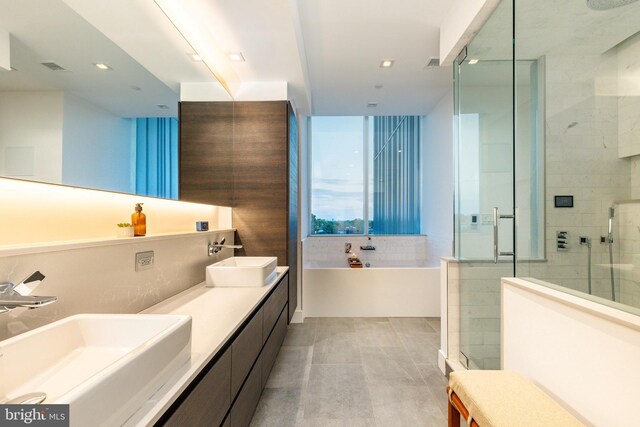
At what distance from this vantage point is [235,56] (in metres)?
2.66

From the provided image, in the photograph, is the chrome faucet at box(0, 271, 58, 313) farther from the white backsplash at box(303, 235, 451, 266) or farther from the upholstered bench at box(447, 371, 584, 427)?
the white backsplash at box(303, 235, 451, 266)

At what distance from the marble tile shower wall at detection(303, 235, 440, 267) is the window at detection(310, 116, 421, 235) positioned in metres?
0.18

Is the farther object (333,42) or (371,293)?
(371,293)

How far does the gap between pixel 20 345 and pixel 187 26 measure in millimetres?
2296

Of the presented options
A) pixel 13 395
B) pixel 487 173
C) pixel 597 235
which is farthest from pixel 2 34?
pixel 597 235

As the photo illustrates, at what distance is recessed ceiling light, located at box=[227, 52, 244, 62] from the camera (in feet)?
8.57

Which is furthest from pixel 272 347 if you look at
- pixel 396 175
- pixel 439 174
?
pixel 396 175

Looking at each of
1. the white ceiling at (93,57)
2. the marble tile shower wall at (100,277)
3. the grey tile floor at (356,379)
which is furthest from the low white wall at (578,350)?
the white ceiling at (93,57)

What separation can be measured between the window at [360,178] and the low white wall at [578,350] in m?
3.42

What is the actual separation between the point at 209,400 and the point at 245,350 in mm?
440

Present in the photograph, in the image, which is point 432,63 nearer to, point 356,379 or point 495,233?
point 495,233

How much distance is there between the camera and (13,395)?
2.45 ft

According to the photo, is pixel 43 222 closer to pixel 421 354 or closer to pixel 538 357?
pixel 538 357

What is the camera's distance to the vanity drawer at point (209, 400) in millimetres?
852
